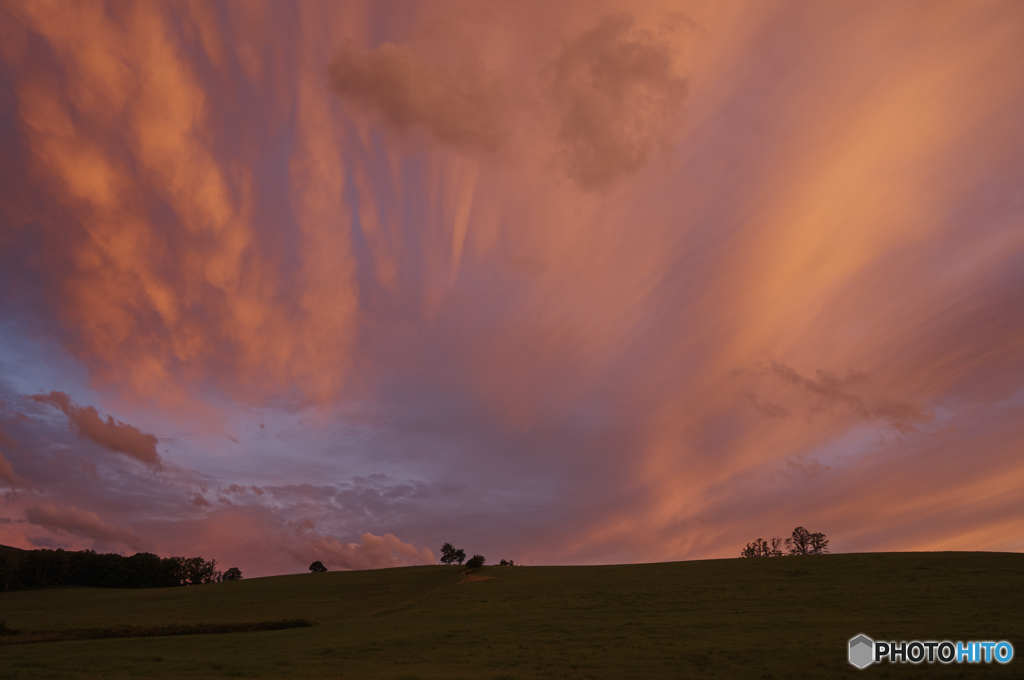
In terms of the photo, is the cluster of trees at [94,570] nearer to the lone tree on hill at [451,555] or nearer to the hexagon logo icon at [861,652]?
the lone tree on hill at [451,555]

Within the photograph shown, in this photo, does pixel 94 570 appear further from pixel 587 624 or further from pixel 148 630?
pixel 587 624

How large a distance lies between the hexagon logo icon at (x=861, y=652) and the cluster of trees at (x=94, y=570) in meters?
119

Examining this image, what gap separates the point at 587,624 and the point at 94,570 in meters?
118

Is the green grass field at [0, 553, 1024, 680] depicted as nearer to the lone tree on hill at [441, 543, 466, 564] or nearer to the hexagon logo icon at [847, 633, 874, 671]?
the hexagon logo icon at [847, 633, 874, 671]

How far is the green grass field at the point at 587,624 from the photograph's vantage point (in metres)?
28.8

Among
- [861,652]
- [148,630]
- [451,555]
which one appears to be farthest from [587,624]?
[451,555]

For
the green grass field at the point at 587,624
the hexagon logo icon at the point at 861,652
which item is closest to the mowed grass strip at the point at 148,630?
the green grass field at the point at 587,624

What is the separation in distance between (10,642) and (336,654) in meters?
33.0

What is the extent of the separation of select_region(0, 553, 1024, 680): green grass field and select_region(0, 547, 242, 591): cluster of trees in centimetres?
2784

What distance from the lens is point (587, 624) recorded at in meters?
41.8

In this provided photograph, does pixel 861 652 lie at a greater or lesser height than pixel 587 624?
greater

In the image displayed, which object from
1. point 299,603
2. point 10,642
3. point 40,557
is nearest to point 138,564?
point 40,557

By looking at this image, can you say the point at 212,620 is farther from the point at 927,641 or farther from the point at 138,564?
the point at 138,564

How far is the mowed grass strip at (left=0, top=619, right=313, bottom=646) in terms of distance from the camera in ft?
166
